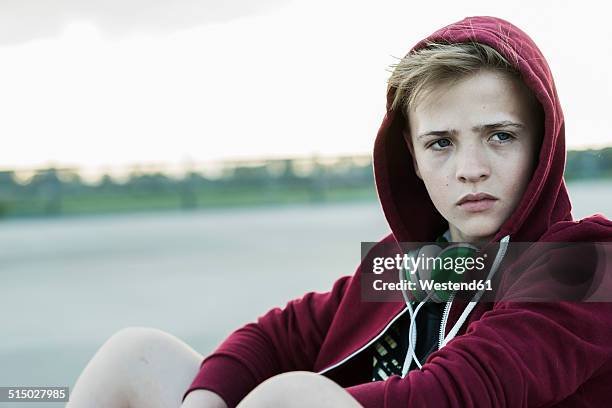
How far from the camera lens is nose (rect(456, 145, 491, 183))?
4.23 ft

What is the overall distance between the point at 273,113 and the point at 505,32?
6.37 metres

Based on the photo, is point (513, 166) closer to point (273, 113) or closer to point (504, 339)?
point (504, 339)

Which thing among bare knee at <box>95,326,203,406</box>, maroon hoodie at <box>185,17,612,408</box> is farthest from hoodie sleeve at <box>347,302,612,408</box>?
bare knee at <box>95,326,203,406</box>

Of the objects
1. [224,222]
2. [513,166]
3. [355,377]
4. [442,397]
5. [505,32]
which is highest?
[505,32]

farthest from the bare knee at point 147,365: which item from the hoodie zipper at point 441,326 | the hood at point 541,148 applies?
the hood at point 541,148

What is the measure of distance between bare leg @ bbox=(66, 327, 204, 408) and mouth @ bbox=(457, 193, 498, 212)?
0.62 meters

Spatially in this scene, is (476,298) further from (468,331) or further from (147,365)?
(147,365)

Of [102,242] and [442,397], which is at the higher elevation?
[442,397]

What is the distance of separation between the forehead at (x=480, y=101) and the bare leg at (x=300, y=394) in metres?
0.48

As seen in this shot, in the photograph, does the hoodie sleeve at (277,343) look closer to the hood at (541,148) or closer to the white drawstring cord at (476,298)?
the hood at (541,148)

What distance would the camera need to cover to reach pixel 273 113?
770 cm

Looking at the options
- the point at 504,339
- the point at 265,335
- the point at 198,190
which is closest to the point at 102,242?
the point at 198,190

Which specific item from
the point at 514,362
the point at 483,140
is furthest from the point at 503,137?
the point at 514,362

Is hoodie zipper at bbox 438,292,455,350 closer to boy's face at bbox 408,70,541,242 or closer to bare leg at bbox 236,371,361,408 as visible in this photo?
boy's face at bbox 408,70,541,242
